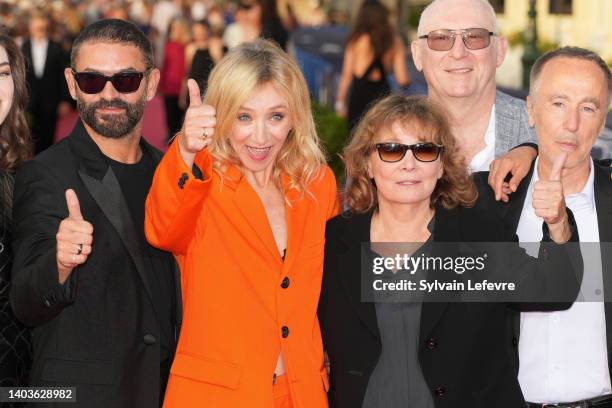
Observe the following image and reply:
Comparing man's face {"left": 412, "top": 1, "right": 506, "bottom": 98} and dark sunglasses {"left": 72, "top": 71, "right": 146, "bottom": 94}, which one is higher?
man's face {"left": 412, "top": 1, "right": 506, "bottom": 98}

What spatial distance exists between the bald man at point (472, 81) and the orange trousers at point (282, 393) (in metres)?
1.66

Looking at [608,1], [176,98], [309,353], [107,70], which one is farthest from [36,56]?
[608,1]

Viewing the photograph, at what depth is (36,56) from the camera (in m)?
13.8

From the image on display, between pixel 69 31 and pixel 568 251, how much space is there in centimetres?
2199

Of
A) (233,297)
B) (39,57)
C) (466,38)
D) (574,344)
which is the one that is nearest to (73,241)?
(233,297)

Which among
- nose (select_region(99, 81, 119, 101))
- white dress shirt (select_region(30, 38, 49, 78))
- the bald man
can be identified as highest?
white dress shirt (select_region(30, 38, 49, 78))

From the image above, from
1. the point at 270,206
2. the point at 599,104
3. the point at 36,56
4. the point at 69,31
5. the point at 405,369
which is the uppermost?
the point at 69,31

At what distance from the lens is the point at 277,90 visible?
163 inches

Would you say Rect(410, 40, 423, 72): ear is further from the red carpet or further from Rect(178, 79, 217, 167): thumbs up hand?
the red carpet

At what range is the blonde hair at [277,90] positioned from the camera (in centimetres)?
408

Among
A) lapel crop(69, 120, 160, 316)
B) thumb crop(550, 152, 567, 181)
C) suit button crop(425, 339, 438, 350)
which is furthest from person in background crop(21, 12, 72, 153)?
thumb crop(550, 152, 567, 181)

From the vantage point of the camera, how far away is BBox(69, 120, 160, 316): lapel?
4.09 meters

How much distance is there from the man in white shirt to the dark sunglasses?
1.70 meters

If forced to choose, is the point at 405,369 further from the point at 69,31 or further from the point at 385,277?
the point at 69,31
